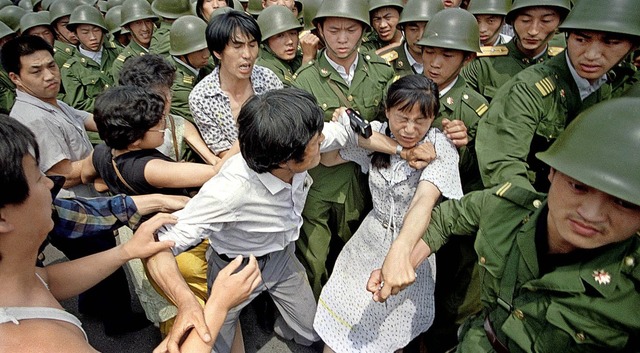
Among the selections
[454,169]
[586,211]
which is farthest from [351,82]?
[586,211]

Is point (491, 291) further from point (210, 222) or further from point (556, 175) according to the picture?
point (210, 222)

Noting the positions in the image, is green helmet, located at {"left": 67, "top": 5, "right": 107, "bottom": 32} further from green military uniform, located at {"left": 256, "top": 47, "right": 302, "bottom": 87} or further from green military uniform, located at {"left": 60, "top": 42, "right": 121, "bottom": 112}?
green military uniform, located at {"left": 256, "top": 47, "right": 302, "bottom": 87}

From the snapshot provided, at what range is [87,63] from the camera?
5.09 metres

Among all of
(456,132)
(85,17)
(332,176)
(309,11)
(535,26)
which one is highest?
(535,26)

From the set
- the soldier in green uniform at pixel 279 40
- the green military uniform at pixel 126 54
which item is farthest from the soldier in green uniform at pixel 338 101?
the green military uniform at pixel 126 54

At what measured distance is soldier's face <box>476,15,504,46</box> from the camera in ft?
13.7

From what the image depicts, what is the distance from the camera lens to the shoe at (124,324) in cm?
304

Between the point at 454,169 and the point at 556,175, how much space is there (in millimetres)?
992

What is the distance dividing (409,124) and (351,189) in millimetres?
881

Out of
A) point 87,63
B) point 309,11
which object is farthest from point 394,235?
point 87,63

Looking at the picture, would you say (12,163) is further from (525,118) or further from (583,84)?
(583,84)

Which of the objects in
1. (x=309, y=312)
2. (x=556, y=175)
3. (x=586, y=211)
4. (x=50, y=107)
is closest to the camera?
(x=586, y=211)

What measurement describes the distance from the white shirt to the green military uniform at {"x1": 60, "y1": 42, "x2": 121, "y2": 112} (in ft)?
10.3

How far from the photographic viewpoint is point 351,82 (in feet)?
9.89
